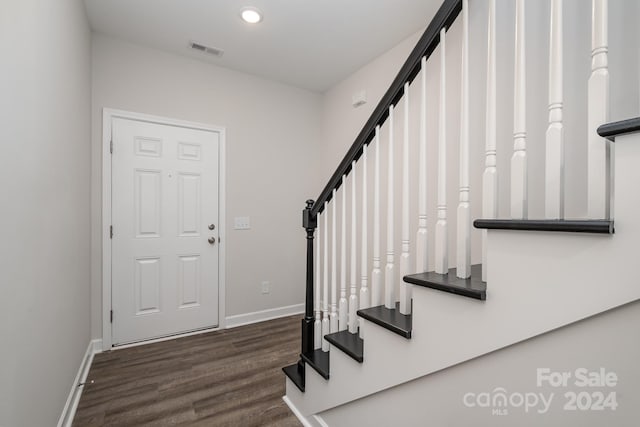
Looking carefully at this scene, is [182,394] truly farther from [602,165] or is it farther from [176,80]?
[176,80]

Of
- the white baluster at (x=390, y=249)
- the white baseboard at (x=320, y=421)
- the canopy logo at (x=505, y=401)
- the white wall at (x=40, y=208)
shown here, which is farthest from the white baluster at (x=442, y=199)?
the white wall at (x=40, y=208)

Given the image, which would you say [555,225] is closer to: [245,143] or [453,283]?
[453,283]

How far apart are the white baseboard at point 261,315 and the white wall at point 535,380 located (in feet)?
7.52

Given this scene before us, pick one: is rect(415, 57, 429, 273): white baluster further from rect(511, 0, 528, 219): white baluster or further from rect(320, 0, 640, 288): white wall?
rect(320, 0, 640, 288): white wall

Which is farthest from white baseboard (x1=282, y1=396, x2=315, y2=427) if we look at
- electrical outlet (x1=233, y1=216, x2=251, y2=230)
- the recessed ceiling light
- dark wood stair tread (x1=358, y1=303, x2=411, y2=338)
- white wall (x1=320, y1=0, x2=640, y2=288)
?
the recessed ceiling light

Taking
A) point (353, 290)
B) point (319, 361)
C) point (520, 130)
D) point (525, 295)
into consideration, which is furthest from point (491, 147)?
point (319, 361)

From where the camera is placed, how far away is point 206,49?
2.68 meters

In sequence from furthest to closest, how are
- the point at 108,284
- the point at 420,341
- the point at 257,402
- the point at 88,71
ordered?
the point at 108,284, the point at 88,71, the point at 257,402, the point at 420,341

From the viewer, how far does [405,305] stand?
119 centimetres

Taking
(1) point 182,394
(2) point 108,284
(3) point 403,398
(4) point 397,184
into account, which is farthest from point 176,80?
(3) point 403,398

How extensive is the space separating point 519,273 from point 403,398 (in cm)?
70

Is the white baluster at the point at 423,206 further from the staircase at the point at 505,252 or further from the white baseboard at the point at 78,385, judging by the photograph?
the white baseboard at the point at 78,385

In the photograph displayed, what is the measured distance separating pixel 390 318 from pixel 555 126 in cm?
84

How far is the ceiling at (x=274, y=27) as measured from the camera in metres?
2.15
